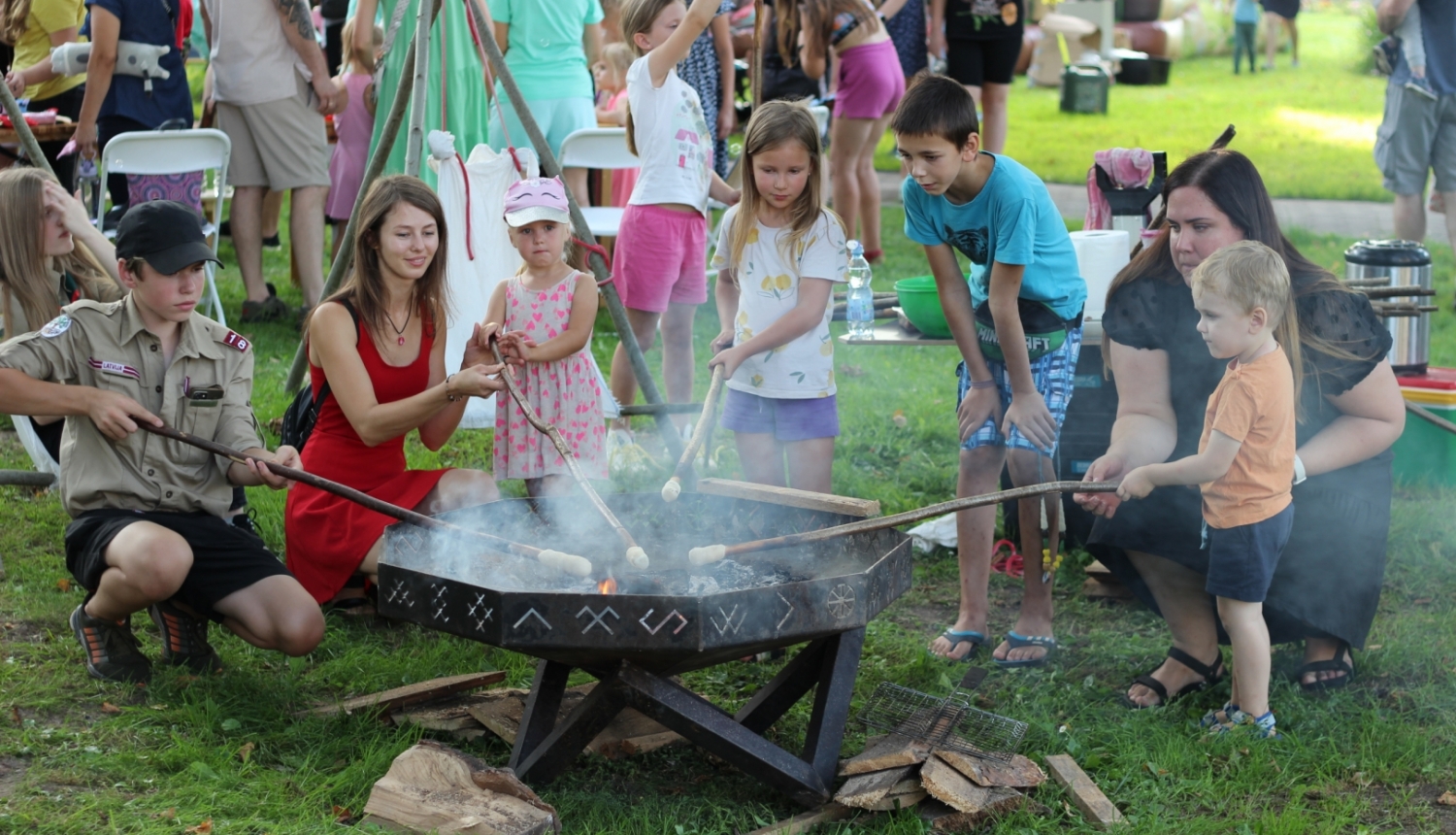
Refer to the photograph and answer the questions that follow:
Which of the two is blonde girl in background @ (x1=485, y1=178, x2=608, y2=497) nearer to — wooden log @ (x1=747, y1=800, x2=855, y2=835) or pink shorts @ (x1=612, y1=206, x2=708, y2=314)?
pink shorts @ (x1=612, y1=206, x2=708, y2=314)

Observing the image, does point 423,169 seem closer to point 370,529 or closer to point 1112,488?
point 370,529

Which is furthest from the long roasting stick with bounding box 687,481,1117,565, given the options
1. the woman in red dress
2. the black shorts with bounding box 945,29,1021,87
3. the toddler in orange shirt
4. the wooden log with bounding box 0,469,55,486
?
the black shorts with bounding box 945,29,1021,87

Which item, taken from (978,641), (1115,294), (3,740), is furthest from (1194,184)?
(3,740)

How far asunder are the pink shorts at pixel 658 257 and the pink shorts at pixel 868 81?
2.94 meters

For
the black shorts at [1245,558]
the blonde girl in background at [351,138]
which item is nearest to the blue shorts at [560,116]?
the blonde girl in background at [351,138]

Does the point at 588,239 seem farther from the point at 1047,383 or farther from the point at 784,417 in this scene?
the point at 1047,383

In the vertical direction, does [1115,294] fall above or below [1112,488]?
above

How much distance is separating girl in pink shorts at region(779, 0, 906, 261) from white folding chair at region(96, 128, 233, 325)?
348 cm

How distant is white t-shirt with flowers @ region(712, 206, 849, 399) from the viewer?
400 cm

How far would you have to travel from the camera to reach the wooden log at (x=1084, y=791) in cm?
299

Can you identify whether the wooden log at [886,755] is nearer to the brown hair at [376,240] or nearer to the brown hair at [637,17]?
the brown hair at [376,240]

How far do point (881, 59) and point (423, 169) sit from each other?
341 cm

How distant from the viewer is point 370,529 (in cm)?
392

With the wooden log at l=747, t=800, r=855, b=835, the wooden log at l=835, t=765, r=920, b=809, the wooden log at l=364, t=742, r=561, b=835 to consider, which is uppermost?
the wooden log at l=364, t=742, r=561, b=835
